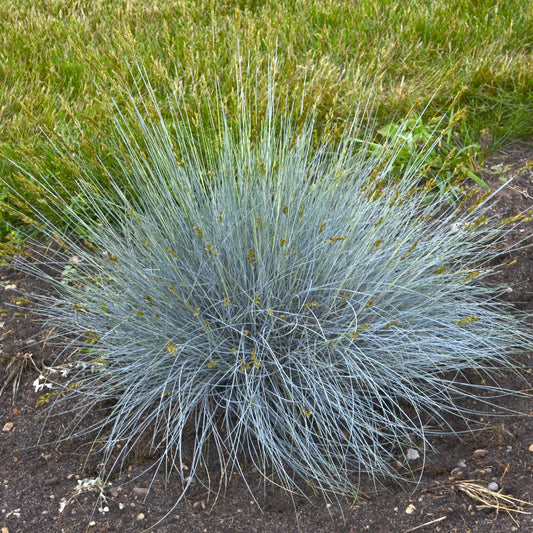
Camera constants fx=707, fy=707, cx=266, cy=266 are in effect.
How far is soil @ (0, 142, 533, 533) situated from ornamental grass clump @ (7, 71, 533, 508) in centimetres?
7

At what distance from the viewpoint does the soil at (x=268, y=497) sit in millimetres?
2184

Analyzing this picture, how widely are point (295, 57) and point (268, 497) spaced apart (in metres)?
2.68

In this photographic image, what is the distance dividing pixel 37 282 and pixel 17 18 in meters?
2.81

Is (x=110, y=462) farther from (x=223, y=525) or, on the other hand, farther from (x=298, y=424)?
(x=298, y=424)

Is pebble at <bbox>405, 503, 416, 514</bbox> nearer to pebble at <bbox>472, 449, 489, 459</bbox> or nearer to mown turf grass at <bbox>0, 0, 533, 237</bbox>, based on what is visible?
pebble at <bbox>472, 449, 489, 459</bbox>

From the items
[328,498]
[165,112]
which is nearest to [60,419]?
[328,498]

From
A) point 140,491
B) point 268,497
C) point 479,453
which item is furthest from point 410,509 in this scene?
point 140,491

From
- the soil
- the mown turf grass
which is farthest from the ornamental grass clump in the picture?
the mown turf grass

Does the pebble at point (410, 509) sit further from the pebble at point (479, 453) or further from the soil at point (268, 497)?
the pebble at point (479, 453)

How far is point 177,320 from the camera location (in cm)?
250

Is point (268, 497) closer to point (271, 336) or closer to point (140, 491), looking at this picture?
point (140, 491)

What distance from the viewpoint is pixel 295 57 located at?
13.5ft

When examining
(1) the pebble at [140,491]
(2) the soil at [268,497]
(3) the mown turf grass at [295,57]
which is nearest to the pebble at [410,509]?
(2) the soil at [268,497]

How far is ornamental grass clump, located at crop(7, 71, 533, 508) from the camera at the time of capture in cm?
238
